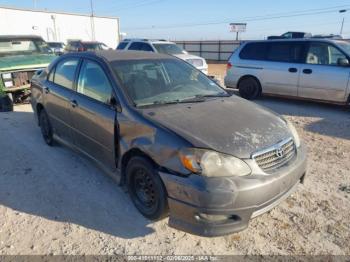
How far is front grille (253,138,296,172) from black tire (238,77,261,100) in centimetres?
628

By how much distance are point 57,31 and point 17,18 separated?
4737 mm

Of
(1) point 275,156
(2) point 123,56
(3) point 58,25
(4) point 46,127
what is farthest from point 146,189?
(3) point 58,25

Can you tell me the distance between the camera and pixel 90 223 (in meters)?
3.16

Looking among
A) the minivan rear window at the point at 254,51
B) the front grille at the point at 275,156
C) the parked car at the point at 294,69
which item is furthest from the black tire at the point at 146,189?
the minivan rear window at the point at 254,51

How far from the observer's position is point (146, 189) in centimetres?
313

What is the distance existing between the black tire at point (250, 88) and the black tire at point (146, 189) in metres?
6.71

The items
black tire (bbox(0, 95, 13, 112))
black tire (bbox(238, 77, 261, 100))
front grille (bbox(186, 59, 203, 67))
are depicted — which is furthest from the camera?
front grille (bbox(186, 59, 203, 67))

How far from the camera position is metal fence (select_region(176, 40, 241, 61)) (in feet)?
95.6

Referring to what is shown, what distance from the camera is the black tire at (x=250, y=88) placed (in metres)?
9.15

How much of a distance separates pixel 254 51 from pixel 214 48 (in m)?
22.2

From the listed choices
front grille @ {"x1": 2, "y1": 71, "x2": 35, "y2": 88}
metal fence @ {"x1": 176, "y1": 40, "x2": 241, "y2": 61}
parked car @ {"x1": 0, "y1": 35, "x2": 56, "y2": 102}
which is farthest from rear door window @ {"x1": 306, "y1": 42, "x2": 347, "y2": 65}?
metal fence @ {"x1": 176, "y1": 40, "x2": 241, "y2": 61}

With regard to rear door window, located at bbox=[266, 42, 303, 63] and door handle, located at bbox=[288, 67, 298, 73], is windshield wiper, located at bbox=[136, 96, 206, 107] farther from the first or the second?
rear door window, located at bbox=[266, 42, 303, 63]

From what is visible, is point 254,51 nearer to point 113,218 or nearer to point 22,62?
point 22,62

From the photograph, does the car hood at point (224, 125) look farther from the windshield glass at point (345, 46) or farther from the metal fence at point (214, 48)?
the metal fence at point (214, 48)
